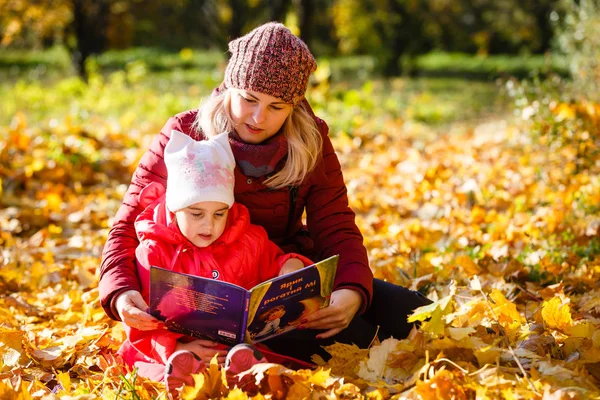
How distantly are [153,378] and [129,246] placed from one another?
19.0 inches

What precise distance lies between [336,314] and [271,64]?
90 centimetres

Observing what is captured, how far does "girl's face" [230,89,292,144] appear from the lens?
99.7 inches

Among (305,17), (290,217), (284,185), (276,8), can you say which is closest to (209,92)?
(305,17)

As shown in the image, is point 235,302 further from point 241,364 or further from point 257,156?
point 257,156

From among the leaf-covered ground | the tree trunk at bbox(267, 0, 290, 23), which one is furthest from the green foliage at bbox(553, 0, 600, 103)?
the tree trunk at bbox(267, 0, 290, 23)

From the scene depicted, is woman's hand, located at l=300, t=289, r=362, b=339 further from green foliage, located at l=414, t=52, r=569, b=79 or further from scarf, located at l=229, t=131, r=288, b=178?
green foliage, located at l=414, t=52, r=569, b=79

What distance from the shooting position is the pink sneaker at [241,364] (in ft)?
6.77

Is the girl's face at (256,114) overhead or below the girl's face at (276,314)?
overhead

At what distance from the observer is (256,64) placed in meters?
2.51

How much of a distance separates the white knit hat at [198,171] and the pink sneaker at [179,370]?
0.48 metres

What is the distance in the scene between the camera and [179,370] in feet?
6.82

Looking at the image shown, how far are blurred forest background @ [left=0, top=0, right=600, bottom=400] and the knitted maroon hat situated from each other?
3.05 feet

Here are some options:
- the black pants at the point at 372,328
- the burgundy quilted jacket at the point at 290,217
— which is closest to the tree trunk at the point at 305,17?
the burgundy quilted jacket at the point at 290,217

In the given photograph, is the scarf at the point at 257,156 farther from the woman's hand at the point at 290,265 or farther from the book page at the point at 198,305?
the book page at the point at 198,305
